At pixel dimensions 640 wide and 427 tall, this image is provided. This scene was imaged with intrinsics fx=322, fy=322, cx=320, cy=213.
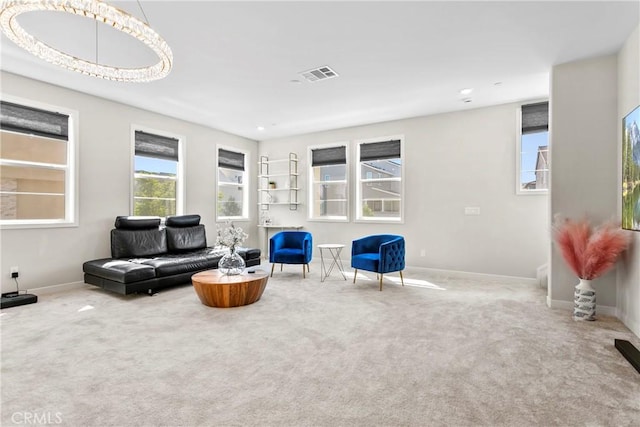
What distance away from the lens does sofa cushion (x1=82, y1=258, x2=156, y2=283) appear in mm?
3998

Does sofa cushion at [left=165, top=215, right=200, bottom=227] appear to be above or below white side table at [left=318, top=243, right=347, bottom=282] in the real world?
above

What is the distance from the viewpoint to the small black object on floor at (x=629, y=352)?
2358 mm

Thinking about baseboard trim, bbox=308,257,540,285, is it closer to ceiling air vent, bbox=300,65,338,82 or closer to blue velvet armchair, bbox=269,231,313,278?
blue velvet armchair, bbox=269,231,313,278

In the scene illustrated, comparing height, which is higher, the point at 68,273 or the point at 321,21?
the point at 321,21

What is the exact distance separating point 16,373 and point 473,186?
5.99 metres

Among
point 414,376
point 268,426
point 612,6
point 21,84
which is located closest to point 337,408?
point 268,426

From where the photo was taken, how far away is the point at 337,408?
6.15 feet

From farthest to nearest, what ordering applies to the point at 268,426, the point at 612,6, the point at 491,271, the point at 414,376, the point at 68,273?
the point at 491,271 < the point at 68,273 < the point at 612,6 < the point at 414,376 < the point at 268,426

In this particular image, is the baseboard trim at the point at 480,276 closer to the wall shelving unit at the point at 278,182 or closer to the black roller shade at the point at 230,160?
the wall shelving unit at the point at 278,182

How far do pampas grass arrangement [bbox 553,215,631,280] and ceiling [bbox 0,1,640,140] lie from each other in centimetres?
192

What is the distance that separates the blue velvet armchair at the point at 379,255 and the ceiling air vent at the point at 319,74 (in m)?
2.41

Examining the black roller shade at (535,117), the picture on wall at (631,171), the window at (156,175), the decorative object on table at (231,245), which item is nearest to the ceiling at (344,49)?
the black roller shade at (535,117)

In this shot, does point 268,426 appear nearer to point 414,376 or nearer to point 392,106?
point 414,376

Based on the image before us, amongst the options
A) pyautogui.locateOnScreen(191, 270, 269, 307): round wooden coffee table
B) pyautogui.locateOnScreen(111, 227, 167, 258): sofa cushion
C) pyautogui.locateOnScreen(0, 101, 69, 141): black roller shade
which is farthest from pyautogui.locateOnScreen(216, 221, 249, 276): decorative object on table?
pyautogui.locateOnScreen(0, 101, 69, 141): black roller shade
